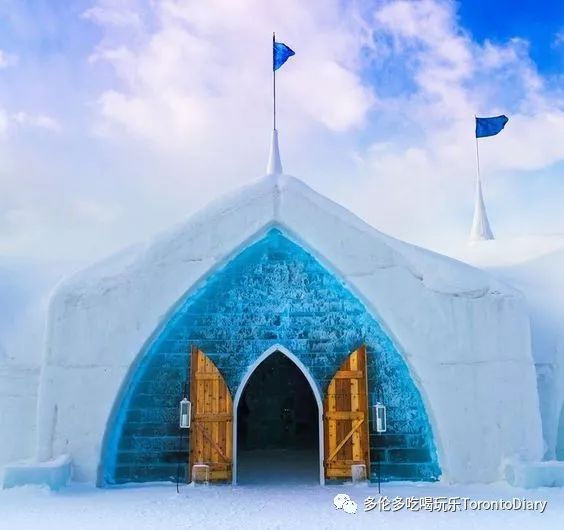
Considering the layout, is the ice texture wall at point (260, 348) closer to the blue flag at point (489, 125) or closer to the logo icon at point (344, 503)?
the logo icon at point (344, 503)

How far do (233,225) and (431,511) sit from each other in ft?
15.6

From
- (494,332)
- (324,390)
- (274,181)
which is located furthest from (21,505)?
(494,332)

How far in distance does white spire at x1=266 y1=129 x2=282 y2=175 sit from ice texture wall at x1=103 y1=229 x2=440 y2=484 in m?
2.24

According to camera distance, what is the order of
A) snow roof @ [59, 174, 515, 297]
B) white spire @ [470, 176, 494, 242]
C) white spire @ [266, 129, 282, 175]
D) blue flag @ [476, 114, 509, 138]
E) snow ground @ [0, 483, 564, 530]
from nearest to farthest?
snow ground @ [0, 483, 564, 530]
snow roof @ [59, 174, 515, 297]
white spire @ [266, 129, 282, 175]
blue flag @ [476, 114, 509, 138]
white spire @ [470, 176, 494, 242]

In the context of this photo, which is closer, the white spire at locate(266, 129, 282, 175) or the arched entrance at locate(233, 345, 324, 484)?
the white spire at locate(266, 129, 282, 175)

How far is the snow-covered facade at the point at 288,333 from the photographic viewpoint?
823cm

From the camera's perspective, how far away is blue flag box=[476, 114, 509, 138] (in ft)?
41.8

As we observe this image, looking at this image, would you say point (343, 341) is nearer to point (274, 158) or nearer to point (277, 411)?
point (274, 158)

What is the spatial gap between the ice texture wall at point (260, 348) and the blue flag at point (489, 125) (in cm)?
613

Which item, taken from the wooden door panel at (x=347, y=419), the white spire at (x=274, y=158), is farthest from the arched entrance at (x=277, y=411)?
the wooden door panel at (x=347, y=419)

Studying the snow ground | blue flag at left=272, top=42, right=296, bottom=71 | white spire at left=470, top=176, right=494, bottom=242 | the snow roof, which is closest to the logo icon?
the snow ground

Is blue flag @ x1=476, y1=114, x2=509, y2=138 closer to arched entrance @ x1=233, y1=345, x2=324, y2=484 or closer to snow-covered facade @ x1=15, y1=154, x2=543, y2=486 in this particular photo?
snow-covered facade @ x1=15, y1=154, x2=543, y2=486

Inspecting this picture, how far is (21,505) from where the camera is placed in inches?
279

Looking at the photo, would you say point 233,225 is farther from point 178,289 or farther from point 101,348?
point 101,348
